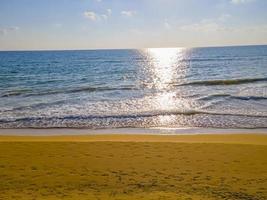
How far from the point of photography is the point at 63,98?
91.4 feet

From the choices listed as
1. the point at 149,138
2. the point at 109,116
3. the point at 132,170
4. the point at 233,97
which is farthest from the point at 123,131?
the point at 233,97

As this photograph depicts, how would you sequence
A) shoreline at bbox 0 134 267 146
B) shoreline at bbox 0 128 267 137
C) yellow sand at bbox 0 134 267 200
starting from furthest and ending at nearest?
shoreline at bbox 0 128 267 137 < shoreline at bbox 0 134 267 146 < yellow sand at bbox 0 134 267 200

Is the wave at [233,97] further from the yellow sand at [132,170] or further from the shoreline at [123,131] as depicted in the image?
the yellow sand at [132,170]

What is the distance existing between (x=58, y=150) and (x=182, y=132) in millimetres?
6163

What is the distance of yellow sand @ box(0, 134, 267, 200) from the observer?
8.39 m

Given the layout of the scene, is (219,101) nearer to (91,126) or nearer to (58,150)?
(91,126)

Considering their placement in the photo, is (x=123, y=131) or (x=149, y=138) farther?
(x=123, y=131)

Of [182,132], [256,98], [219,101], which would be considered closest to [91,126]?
[182,132]

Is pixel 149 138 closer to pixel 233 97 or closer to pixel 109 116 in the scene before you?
pixel 109 116

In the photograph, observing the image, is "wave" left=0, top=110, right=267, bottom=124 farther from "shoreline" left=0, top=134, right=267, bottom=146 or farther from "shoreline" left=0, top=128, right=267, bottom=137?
"shoreline" left=0, top=134, right=267, bottom=146

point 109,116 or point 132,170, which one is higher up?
point 132,170

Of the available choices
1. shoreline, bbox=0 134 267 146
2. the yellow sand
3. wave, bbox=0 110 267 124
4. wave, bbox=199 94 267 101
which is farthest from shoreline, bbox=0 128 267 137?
wave, bbox=199 94 267 101

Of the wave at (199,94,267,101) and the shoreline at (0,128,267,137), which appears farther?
the wave at (199,94,267,101)

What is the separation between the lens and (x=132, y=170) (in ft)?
32.6
